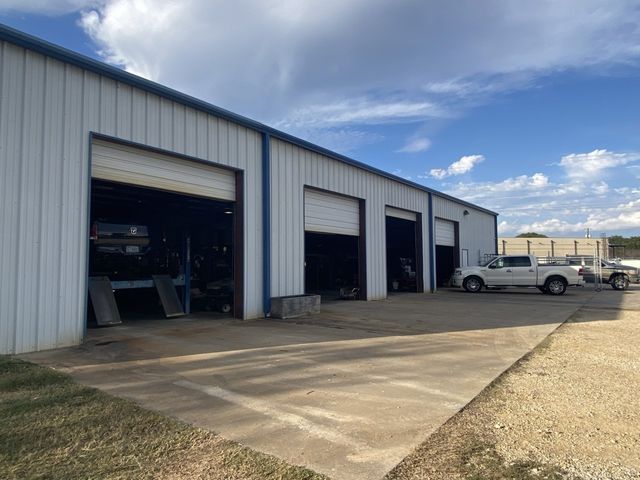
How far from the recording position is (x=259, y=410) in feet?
14.8

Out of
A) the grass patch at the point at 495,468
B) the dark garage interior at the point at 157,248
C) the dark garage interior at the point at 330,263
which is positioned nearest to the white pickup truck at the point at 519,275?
the dark garage interior at the point at 330,263

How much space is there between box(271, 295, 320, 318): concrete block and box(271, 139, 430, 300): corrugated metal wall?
0.51 metres

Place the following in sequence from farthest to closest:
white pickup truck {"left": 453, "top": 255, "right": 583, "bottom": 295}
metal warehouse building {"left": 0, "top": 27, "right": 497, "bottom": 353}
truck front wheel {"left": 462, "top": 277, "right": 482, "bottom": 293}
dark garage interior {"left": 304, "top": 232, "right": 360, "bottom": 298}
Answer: dark garage interior {"left": 304, "top": 232, "right": 360, "bottom": 298}, truck front wheel {"left": 462, "top": 277, "right": 482, "bottom": 293}, white pickup truck {"left": 453, "top": 255, "right": 583, "bottom": 295}, metal warehouse building {"left": 0, "top": 27, "right": 497, "bottom": 353}

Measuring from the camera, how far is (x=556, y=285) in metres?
20.8

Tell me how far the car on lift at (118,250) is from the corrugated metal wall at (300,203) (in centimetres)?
410

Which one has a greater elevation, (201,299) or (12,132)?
(12,132)

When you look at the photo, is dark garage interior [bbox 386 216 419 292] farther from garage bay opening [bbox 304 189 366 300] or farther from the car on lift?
the car on lift

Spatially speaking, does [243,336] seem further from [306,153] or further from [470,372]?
[306,153]

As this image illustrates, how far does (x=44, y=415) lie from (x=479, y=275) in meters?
20.9

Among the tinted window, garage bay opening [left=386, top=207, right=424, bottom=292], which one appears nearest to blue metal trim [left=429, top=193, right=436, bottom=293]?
garage bay opening [left=386, top=207, right=424, bottom=292]

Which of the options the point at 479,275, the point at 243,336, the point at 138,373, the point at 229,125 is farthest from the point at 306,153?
the point at 479,275

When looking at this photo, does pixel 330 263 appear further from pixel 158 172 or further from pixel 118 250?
pixel 158 172

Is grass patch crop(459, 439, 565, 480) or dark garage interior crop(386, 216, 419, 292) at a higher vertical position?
dark garage interior crop(386, 216, 419, 292)

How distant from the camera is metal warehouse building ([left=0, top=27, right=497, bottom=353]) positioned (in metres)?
7.33
